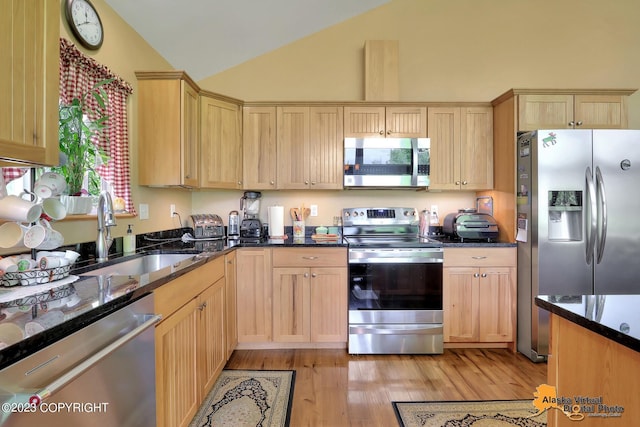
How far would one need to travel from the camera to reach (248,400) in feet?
6.25

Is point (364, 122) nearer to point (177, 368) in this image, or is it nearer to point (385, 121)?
point (385, 121)

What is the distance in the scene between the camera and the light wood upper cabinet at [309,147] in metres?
2.87

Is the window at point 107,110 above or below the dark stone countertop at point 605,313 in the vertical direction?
above

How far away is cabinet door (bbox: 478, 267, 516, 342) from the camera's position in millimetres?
2566

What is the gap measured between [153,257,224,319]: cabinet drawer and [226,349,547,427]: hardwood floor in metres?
0.86

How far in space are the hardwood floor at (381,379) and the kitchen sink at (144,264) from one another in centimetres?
93

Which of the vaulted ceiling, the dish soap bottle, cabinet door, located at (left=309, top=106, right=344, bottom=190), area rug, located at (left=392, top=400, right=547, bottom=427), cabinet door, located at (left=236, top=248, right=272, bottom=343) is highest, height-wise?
the vaulted ceiling

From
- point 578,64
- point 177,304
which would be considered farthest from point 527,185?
point 177,304

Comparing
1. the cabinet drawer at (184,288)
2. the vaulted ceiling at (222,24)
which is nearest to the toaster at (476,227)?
the cabinet drawer at (184,288)

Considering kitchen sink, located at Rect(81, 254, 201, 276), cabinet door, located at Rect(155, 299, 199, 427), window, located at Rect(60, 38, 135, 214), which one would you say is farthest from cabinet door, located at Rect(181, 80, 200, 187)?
cabinet door, located at Rect(155, 299, 199, 427)

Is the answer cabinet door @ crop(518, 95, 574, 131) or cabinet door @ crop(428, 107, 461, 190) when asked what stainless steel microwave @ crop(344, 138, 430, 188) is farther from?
cabinet door @ crop(518, 95, 574, 131)

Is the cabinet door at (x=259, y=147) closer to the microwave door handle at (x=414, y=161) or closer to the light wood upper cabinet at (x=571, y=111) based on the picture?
the microwave door handle at (x=414, y=161)

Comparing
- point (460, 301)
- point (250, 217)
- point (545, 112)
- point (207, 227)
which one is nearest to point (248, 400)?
point (207, 227)

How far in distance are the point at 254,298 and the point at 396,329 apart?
1.18 meters
